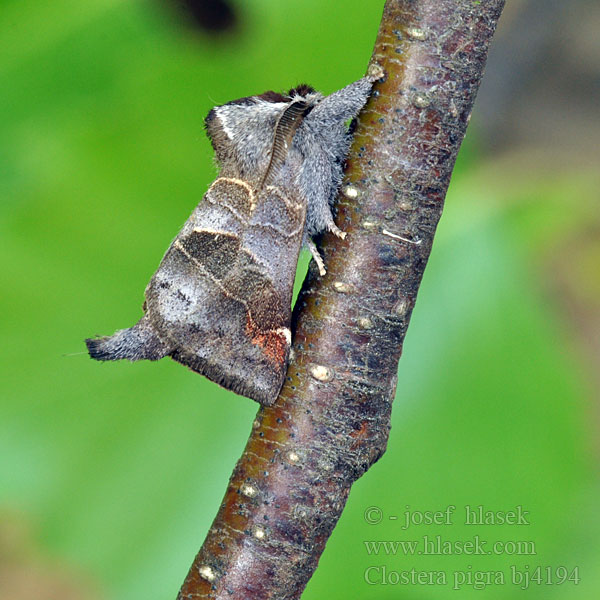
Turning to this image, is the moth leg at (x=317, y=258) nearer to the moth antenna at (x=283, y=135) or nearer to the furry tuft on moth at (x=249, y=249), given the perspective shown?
the furry tuft on moth at (x=249, y=249)

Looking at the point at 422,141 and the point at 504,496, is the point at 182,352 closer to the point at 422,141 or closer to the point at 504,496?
the point at 422,141

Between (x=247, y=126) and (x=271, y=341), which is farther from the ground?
(x=247, y=126)

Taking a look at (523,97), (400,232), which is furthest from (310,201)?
(523,97)

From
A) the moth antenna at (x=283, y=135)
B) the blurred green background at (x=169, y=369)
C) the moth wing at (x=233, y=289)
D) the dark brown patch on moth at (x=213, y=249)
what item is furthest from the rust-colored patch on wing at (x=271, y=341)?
the blurred green background at (x=169, y=369)

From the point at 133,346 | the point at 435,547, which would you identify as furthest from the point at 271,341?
the point at 435,547

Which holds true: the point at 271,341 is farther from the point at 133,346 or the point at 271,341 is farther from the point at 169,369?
the point at 169,369

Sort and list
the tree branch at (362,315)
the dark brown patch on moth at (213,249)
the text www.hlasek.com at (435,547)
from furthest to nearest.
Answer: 1. the text www.hlasek.com at (435,547)
2. the dark brown patch on moth at (213,249)
3. the tree branch at (362,315)
